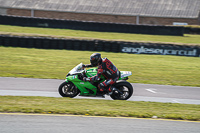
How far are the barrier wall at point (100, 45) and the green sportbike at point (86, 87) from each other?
41.9 feet

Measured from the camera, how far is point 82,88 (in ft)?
34.2

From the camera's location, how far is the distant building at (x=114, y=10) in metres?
43.9

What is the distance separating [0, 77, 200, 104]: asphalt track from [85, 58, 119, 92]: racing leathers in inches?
31.6

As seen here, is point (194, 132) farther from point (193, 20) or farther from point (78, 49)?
point (193, 20)

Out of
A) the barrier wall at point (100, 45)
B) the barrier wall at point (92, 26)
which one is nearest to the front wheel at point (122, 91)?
the barrier wall at point (100, 45)

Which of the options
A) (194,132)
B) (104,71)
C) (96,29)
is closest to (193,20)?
(96,29)

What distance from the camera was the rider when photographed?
1013cm

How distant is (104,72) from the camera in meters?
10.3

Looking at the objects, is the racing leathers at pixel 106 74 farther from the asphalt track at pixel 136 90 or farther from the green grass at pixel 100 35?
the green grass at pixel 100 35

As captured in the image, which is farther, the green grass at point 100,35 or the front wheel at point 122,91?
the green grass at point 100,35

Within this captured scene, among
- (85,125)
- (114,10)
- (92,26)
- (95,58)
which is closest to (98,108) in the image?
(85,125)

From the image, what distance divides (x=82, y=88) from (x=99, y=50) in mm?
12983

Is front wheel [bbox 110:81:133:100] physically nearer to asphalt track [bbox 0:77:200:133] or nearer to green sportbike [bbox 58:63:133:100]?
green sportbike [bbox 58:63:133:100]

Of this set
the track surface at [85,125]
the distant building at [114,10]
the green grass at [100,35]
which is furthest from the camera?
the distant building at [114,10]
